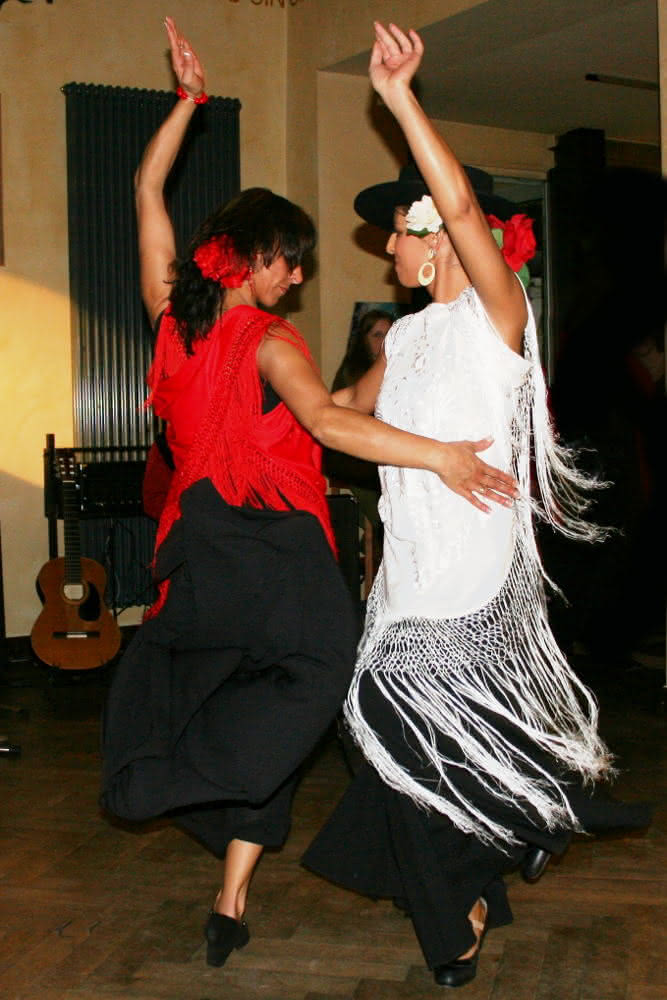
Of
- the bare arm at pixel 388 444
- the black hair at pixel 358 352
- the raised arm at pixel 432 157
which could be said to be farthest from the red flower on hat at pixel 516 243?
the black hair at pixel 358 352

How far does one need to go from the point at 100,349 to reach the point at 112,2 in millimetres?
1821

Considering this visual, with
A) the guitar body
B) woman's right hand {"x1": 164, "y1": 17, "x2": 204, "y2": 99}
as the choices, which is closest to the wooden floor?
the guitar body

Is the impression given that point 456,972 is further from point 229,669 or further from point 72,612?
point 72,612

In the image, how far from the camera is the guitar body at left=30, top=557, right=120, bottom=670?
536 centimetres

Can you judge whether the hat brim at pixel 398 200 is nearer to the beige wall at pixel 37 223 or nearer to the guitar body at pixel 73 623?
the guitar body at pixel 73 623

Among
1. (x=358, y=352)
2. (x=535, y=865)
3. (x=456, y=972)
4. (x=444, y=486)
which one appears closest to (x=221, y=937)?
(x=456, y=972)

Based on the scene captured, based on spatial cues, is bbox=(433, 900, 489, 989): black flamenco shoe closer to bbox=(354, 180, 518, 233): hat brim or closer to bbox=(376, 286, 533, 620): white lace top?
bbox=(376, 286, 533, 620): white lace top

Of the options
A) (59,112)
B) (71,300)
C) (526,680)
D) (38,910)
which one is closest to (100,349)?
(71,300)

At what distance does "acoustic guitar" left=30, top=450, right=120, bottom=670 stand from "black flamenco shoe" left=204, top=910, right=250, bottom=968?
9.88ft

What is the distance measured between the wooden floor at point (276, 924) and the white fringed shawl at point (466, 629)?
34cm

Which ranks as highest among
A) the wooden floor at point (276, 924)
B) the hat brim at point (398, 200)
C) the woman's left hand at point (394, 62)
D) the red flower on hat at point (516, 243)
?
the woman's left hand at point (394, 62)

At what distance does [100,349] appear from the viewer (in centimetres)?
616

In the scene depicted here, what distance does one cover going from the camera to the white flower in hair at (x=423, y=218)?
2391 millimetres

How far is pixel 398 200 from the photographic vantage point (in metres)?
2.48
